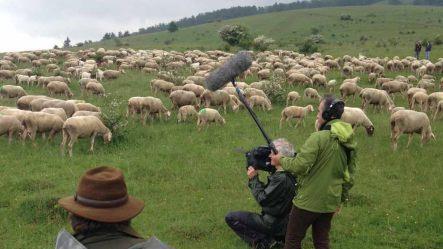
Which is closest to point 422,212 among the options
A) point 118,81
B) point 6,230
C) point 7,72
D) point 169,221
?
point 169,221

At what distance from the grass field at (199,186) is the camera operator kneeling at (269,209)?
1.59 ft

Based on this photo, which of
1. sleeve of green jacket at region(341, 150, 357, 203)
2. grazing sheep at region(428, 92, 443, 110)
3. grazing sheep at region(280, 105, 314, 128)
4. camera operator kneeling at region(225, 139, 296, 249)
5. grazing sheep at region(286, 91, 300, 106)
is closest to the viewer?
sleeve of green jacket at region(341, 150, 357, 203)

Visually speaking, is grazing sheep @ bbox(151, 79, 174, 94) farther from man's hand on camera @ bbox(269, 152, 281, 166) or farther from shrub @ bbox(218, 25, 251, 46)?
shrub @ bbox(218, 25, 251, 46)

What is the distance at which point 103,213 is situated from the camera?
3.50 meters

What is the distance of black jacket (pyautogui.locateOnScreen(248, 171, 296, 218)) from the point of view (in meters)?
7.89

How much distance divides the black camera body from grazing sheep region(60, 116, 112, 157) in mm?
9013

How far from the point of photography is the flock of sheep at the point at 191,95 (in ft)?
54.6

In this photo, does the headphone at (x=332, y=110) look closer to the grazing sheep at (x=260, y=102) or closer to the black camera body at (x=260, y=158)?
the black camera body at (x=260, y=158)

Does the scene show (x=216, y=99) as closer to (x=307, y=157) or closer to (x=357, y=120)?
(x=357, y=120)

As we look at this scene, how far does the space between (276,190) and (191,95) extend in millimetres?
14686

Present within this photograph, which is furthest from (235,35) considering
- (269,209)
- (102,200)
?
(102,200)

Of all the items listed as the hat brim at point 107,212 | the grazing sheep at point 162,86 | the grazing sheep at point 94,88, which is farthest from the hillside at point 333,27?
the hat brim at point 107,212

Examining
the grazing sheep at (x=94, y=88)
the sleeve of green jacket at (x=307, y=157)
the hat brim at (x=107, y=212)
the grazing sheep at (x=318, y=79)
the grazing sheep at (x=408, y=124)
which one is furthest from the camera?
the grazing sheep at (x=318, y=79)

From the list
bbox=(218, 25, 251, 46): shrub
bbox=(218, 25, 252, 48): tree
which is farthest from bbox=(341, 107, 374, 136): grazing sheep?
bbox=(218, 25, 251, 46): shrub
